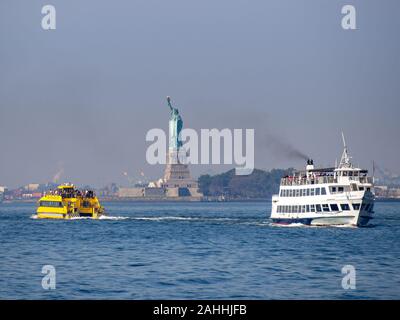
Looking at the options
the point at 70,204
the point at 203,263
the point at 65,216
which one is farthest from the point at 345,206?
the point at 65,216

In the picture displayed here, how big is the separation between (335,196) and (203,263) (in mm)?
37020

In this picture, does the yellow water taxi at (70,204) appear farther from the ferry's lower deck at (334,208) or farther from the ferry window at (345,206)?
the ferry window at (345,206)

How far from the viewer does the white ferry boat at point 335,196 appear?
9706 centimetres

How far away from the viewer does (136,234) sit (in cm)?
9850

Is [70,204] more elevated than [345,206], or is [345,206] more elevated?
[345,206]

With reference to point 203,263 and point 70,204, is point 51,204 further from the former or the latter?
point 203,263

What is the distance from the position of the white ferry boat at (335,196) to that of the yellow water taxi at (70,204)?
141 feet

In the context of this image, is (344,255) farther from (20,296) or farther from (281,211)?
(281,211)

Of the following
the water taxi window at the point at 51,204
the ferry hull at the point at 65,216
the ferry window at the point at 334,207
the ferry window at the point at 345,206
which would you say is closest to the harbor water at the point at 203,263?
the ferry window at the point at 345,206

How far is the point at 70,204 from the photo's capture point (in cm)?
13500

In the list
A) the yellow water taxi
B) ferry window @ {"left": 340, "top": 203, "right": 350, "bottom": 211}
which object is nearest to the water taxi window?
the yellow water taxi

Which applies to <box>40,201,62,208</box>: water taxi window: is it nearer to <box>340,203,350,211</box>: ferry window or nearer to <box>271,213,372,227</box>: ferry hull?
<box>271,213,372,227</box>: ferry hull

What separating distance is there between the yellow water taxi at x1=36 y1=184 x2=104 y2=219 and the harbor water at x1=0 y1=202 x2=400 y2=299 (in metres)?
29.6
